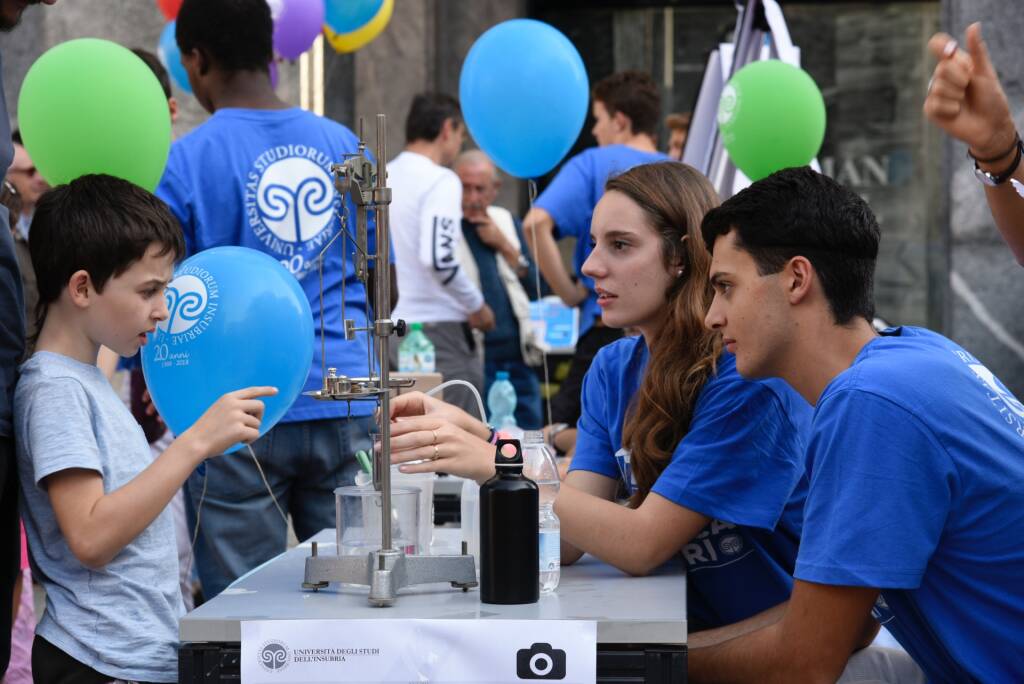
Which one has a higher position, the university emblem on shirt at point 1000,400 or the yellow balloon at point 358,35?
the yellow balloon at point 358,35

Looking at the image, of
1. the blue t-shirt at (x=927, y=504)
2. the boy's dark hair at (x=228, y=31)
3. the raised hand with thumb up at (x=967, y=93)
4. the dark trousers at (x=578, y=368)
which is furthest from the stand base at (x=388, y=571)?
the dark trousers at (x=578, y=368)

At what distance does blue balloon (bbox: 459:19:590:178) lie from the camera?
14.5 feet

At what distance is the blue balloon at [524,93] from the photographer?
443 centimetres

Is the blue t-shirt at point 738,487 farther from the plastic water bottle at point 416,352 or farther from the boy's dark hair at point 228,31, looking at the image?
the plastic water bottle at point 416,352

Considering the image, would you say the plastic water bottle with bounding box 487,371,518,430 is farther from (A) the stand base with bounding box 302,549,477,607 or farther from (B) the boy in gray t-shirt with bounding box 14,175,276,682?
(A) the stand base with bounding box 302,549,477,607

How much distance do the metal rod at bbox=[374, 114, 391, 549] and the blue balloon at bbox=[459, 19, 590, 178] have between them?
2.33 m

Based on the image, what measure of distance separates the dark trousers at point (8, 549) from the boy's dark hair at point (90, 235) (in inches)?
12.0

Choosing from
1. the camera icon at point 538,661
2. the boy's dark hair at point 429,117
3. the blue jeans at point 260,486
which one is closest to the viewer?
the camera icon at point 538,661

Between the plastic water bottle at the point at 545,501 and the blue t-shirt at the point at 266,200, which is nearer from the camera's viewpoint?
the plastic water bottle at the point at 545,501

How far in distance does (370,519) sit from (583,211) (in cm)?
314

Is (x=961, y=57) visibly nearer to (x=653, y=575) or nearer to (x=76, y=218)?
(x=653, y=575)

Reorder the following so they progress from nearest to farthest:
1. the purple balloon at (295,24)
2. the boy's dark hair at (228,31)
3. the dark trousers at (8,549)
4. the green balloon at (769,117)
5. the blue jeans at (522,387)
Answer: the dark trousers at (8,549), the boy's dark hair at (228,31), the green balloon at (769,117), the purple balloon at (295,24), the blue jeans at (522,387)

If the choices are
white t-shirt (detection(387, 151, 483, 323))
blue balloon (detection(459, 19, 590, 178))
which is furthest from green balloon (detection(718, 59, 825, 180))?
white t-shirt (detection(387, 151, 483, 323))

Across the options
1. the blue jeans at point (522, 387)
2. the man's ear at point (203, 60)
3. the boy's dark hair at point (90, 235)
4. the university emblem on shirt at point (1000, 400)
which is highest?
the man's ear at point (203, 60)
